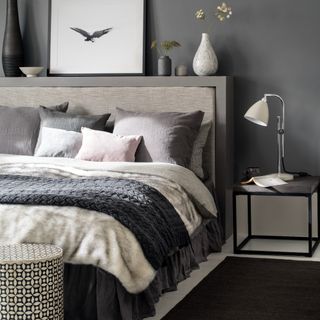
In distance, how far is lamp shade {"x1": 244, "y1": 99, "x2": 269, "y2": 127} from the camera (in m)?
5.48

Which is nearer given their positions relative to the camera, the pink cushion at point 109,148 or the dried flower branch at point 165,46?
the pink cushion at point 109,148

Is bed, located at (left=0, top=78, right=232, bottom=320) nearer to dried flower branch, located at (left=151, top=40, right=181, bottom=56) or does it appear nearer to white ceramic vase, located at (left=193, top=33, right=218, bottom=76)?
white ceramic vase, located at (left=193, top=33, right=218, bottom=76)

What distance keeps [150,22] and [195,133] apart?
1.10 meters

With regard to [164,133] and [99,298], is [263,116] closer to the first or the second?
[164,133]

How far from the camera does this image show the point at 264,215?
19.6ft

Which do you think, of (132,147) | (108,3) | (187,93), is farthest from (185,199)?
(108,3)

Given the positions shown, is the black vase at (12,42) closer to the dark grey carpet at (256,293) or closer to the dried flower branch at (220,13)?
the dried flower branch at (220,13)

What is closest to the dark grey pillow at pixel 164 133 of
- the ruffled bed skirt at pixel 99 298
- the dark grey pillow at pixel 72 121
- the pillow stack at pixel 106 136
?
the pillow stack at pixel 106 136

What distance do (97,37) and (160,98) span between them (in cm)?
81

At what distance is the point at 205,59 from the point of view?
5.82 meters

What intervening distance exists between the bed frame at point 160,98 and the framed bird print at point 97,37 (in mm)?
237

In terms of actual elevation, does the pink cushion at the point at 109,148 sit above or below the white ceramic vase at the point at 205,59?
below

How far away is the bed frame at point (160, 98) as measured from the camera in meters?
5.76

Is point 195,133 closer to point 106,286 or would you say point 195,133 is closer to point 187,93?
point 187,93
